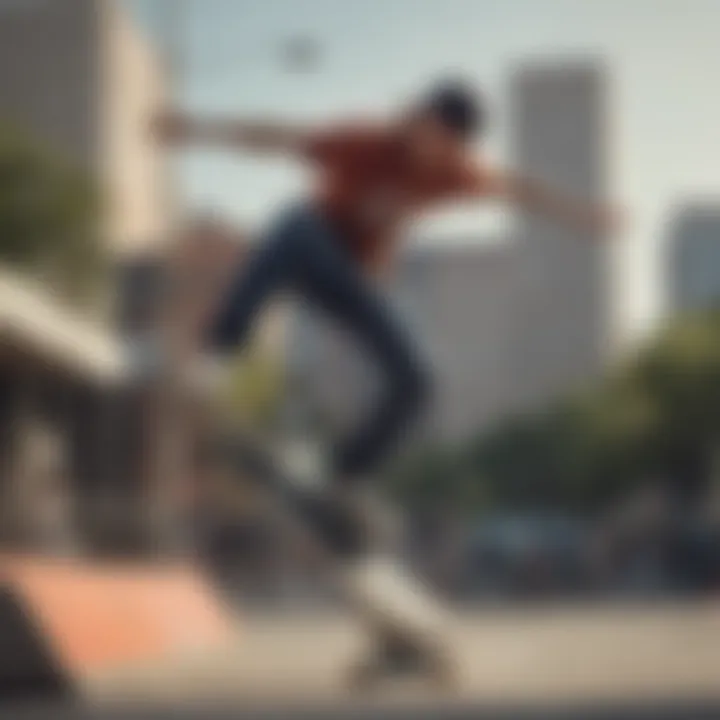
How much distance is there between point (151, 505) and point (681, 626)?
1233 mm

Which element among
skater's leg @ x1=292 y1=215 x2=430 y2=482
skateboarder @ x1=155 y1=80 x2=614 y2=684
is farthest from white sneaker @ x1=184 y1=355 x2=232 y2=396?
skater's leg @ x1=292 y1=215 x2=430 y2=482

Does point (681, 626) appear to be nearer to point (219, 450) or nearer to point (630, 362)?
point (630, 362)

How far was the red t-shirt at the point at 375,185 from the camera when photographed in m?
4.44

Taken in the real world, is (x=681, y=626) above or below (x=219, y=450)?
below

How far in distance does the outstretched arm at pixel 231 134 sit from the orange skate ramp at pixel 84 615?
0.99 metres

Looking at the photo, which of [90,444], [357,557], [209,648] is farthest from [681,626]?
[90,444]

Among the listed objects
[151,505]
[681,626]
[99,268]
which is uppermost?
[99,268]

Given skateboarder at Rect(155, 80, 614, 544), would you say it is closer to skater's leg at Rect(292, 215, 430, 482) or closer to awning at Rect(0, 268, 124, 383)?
skater's leg at Rect(292, 215, 430, 482)

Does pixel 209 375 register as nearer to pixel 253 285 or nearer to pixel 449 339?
pixel 253 285

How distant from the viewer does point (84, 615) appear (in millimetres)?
4762

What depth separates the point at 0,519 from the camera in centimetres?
460

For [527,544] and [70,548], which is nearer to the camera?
[527,544]

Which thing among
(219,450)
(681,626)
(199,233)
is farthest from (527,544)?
(199,233)

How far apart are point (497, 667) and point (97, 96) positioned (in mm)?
1600
